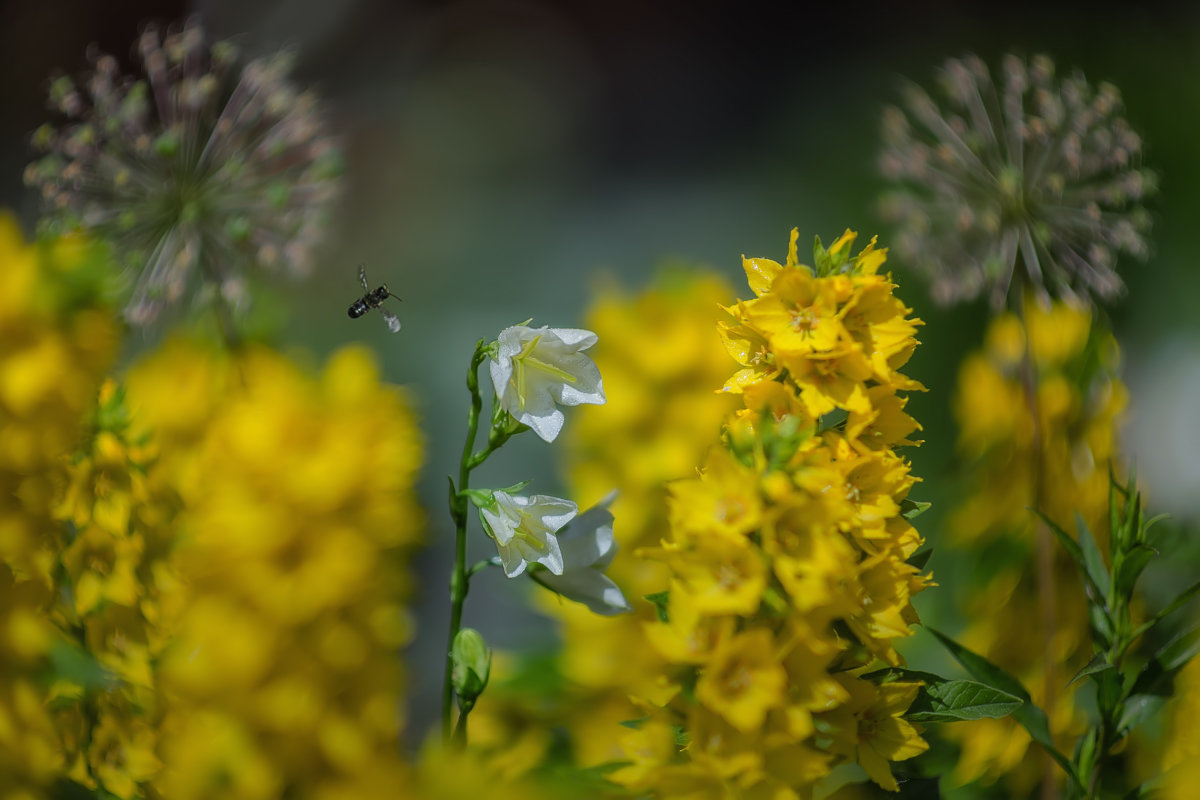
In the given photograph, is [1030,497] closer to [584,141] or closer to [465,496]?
[465,496]

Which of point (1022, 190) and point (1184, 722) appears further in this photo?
point (1022, 190)

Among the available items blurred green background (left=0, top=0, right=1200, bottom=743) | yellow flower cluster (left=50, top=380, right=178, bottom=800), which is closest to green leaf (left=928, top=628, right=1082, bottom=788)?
yellow flower cluster (left=50, top=380, right=178, bottom=800)

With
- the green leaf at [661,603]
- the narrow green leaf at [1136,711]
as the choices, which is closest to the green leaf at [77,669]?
the green leaf at [661,603]

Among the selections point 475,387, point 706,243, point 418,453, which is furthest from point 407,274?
point 475,387

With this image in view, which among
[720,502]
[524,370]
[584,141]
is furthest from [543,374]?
[584,141]

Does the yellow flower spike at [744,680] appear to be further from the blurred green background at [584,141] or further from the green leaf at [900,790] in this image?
the blurred green background at [584,141]

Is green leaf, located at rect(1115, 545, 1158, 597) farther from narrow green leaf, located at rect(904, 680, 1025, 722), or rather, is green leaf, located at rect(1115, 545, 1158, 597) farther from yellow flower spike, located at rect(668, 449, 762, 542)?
yellow flower spike, located at rect(668, 449, 762, 542)

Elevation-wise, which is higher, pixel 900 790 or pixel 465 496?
pixel 465 496
